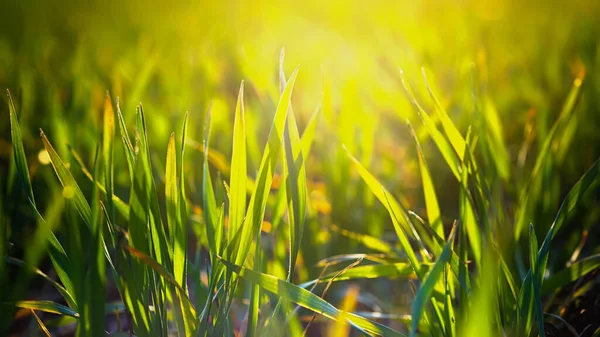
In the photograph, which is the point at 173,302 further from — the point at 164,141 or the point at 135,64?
the point at 135,64

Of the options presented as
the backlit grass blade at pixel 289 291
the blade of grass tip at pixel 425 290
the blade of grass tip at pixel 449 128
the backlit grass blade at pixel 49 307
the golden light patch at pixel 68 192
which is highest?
the blade of grass tip at pixel 449 128

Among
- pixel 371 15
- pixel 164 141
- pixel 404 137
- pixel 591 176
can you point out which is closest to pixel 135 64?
pixel 164 141

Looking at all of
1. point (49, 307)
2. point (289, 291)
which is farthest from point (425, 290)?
point (49, 307)

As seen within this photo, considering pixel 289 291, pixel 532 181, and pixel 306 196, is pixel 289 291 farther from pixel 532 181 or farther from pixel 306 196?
pixel 532 181

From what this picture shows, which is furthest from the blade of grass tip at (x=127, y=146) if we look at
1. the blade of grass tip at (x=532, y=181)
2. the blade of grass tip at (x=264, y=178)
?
the blade of grass tip at (x=532, y=181)

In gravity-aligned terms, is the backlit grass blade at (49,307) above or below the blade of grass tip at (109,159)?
below

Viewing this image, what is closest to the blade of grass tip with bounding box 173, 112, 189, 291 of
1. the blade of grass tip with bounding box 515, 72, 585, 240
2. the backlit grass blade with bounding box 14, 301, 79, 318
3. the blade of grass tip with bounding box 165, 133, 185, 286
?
the blade of grass tip with bounding box 165, 133, 185, 286

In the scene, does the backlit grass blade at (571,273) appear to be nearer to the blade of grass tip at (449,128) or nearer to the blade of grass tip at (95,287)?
the blade of grass tip at (449,128)

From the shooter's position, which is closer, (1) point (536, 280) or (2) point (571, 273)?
(1) point (536, 280)
